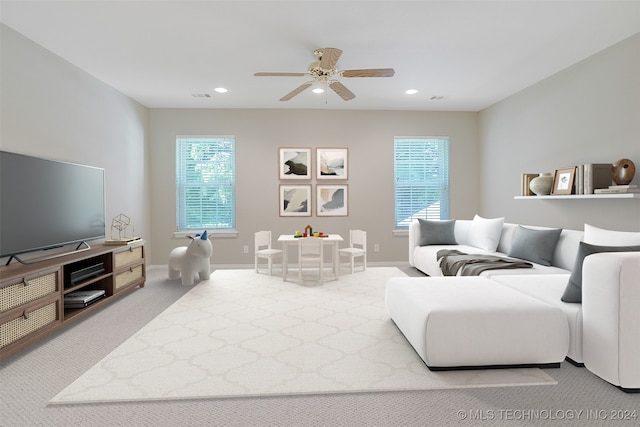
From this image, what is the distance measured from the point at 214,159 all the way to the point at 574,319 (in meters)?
5.47

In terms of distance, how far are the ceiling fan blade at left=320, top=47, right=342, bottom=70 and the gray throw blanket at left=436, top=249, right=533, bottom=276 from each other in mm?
2458

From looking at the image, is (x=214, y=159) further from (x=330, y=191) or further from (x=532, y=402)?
(x=532, y=402)

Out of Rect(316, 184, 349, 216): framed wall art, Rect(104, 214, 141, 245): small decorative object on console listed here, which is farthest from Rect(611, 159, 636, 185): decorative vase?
Rect(104, 214, 141, 245): small decorative object on console

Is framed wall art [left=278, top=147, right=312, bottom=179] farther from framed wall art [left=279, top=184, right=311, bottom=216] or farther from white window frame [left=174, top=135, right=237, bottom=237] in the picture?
white window frame [left=174, top=135, right=237, bottom=237]

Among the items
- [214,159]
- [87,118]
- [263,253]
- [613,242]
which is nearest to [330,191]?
[263,253]

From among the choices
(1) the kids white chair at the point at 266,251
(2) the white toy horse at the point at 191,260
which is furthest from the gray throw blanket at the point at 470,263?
(2) the white toy horse at the point at 191,260

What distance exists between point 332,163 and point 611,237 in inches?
162

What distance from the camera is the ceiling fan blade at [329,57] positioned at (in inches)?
123

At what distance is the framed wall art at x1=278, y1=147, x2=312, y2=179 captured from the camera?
620cm

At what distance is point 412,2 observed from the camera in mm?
2875

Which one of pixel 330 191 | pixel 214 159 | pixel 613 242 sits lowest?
pixel 613 242

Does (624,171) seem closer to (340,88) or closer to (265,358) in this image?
(340,88)

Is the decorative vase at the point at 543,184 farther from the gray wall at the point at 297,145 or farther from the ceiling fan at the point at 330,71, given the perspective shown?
the ceiling fan at the point at 330,71

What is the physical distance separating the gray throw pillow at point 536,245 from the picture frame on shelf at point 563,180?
0.59 m
